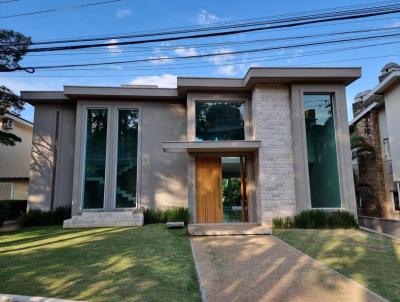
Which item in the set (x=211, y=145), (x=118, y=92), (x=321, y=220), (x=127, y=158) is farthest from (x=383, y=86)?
(x=127, y=158)

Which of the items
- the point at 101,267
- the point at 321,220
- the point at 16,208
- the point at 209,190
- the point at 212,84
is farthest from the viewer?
the point at 16,208

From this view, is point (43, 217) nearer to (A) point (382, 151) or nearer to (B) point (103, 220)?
(B) point (103, 220)

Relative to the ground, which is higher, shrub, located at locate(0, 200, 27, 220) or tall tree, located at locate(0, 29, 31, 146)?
tall tree, located at locate(0, 29, 31, 146)

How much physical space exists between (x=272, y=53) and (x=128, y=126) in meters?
6.13

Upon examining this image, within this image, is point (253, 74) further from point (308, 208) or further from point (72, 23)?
point (72, 23)

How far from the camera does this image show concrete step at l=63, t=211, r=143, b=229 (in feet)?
33.6

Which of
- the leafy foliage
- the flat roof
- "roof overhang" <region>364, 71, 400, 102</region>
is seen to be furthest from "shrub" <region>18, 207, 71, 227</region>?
"roof overhang" <region>364, 71, 400, 102</region>

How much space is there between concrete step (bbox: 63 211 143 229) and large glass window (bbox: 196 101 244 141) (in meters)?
3.71

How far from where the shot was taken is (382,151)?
16.4 m

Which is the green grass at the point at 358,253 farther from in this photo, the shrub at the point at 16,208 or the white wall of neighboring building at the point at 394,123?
the shrub at the point at 16,208

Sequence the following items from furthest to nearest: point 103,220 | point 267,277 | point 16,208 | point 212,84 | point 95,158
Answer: point 16,208, point 95,158, point 212,84, point 103,220, point 267,277

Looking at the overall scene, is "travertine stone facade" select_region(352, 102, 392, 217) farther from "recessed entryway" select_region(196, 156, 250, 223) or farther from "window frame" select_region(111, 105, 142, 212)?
"window frame" select_region(111, 105, 142, 212)

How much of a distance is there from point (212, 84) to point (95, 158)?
17.4ft

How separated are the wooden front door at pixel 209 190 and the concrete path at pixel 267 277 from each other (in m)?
3.76
